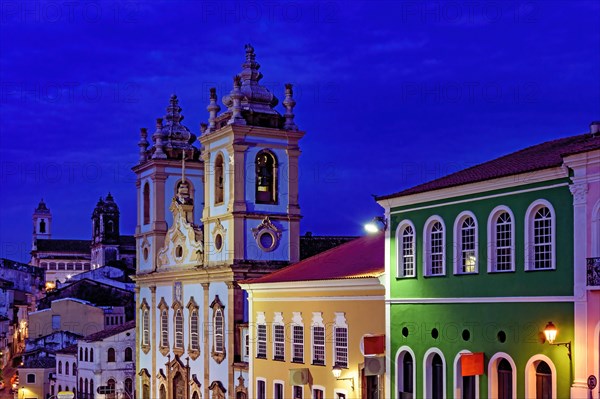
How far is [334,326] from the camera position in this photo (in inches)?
1265

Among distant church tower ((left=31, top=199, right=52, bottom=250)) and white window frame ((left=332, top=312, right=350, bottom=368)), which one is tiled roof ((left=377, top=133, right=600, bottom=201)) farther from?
distant church tower ((left=31, top=199, right=52, bottom=250))

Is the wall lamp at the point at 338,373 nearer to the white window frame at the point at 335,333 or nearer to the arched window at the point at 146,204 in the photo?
the white window frame at the point at 335,333

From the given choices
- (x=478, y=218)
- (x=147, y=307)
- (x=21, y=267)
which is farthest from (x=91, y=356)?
(x=21, y=267)

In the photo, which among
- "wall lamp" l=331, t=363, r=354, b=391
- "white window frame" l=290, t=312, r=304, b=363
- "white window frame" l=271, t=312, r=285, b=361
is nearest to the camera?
"wall lamp" l=331, t=363, r=354, b=391

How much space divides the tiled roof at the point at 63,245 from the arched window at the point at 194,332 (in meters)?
114

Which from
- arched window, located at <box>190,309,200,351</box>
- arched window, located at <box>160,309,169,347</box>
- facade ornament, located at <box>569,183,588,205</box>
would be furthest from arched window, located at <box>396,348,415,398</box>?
arched window, located at <box>160,309,169,347</box>

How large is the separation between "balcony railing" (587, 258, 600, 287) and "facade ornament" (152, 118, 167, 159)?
114ft

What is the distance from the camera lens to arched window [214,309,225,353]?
4391 cm

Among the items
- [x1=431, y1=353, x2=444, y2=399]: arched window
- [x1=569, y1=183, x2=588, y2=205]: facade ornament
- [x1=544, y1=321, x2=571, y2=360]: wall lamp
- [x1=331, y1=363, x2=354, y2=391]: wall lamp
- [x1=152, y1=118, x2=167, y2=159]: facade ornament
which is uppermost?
[x1=152, y1=118, x2=167, y2=159]: facade ornament

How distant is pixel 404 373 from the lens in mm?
28172

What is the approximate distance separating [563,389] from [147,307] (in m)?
35.1

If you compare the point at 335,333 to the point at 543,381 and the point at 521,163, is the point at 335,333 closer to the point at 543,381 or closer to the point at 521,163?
the point at 521,163

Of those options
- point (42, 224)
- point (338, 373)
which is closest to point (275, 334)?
point (338, 373)

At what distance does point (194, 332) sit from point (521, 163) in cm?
2572
